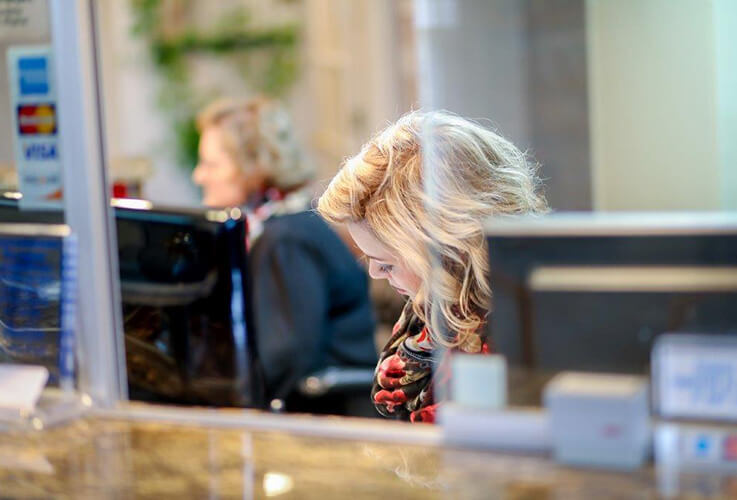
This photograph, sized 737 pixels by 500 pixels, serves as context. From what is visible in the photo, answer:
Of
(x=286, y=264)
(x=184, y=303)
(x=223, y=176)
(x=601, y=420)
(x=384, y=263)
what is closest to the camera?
(x=601, y=420)

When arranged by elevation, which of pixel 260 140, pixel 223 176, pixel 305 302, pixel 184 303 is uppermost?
pixel 260 140

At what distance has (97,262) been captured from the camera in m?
1.61

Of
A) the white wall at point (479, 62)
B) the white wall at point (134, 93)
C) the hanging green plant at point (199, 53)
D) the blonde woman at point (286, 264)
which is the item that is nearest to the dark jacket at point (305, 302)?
the blonde woman at point (286, 264)

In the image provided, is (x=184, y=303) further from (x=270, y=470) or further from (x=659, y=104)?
(x=659, y=104)

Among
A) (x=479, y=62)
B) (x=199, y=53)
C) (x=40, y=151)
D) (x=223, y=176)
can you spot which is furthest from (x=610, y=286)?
(x=199, y=53)

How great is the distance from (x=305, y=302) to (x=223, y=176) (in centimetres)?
58

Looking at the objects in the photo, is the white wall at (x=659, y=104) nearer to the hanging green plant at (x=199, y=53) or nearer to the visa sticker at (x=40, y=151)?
the visa sticker at (x=40, y=151)

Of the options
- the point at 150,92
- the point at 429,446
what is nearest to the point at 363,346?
the point at 429,446

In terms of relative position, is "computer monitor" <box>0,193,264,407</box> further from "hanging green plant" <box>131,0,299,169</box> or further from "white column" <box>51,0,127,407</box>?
"hanging green plant" <box>131,0,299,169</box>

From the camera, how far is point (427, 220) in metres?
1.50

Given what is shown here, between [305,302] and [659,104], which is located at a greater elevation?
[659,104]

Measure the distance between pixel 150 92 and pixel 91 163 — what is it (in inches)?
203

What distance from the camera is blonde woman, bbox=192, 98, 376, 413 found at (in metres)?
2.94

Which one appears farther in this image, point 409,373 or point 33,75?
point 33,75
